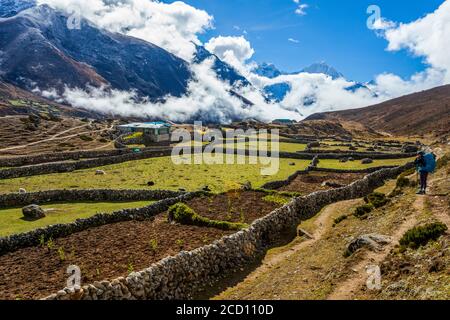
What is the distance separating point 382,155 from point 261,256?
58105mm

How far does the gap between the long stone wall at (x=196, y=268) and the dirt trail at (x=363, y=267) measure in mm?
7000

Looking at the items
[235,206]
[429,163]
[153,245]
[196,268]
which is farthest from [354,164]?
[196,268]

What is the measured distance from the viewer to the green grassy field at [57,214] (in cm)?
2891

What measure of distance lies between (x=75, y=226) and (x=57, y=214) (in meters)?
10.7

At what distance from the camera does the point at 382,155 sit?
242 ft

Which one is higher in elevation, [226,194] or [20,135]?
[20,135]

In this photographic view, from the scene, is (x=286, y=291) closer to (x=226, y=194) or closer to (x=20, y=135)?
(x=226, y=194)

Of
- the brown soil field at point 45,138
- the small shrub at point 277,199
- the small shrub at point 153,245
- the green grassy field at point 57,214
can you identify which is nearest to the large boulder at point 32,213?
the green grassy field at point 57,214

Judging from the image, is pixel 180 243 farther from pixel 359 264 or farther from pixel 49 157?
pixel 49 157

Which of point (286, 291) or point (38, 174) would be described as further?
point (38, 174)

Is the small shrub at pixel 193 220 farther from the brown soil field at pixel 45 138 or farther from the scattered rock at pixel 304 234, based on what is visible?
the brown soil field at pixel 45 138

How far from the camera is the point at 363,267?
16.3m

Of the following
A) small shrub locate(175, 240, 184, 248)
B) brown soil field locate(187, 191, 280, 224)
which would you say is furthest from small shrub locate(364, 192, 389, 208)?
small shrub locate(175, 240, 184, 248)
